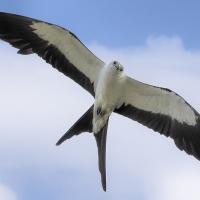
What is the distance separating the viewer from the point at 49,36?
526 inches

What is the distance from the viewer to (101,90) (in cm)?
1280

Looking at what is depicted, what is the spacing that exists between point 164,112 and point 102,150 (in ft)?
6.14

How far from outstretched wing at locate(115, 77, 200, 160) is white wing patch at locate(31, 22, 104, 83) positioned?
761mm

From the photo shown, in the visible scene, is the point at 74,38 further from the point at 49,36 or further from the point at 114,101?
the point at 114,101

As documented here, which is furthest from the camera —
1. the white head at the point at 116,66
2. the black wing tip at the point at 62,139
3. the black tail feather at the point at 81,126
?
the white head at the point at 116,66

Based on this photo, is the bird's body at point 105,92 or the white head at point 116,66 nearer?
the white head at point 116,66

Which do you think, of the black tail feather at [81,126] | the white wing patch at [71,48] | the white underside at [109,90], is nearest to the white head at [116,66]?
the white underside at [109,90]

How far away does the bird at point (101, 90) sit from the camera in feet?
42.1

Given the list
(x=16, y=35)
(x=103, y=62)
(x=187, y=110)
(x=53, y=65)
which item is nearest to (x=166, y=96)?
(x=187, y=110)

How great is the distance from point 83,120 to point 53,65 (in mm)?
1342

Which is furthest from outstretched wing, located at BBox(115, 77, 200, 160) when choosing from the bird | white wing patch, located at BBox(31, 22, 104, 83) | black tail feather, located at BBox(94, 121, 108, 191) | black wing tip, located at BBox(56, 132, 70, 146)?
black wing tip, located at BBox(56, 132, 70, 146)

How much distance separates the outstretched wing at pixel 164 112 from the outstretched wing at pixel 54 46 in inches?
32.9

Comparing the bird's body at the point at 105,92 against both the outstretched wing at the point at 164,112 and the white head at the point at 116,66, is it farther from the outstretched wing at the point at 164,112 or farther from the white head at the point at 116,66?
the outstretched wing at the point at 164,112

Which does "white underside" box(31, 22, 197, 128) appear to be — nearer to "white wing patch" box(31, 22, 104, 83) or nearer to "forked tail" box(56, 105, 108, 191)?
"white wing patch" box(31, 22, 104, 83)
